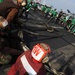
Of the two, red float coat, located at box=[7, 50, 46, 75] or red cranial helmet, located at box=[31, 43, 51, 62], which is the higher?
red cranial helmet, located at box=[31, 43, 51, 62]

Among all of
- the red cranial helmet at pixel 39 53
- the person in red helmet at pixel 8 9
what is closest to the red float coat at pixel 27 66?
the red cranial helmet at pixel 39 53

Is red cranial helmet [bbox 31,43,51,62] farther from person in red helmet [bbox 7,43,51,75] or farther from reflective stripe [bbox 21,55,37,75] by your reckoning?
reflective stripe [bbox 21,55,37,75]

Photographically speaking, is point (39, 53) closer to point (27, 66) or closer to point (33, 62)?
point (33, 62)

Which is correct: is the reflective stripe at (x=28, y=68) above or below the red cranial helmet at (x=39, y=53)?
below

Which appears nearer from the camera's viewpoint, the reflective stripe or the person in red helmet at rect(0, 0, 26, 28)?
the reflective stripe

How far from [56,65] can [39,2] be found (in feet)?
73.9

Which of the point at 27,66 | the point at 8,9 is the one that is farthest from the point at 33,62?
the point at 8,9

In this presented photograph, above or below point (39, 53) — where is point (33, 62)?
below

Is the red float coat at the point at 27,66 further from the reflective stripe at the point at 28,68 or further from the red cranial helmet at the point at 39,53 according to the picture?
the red cranial helmet at the point at 39,53

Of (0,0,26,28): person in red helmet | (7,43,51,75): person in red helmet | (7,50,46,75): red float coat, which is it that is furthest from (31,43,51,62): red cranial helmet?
(0,0,26,28): person in red helmet

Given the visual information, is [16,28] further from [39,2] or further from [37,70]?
[39,2]

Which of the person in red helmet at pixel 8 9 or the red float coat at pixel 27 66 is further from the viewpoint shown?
the person in red helmet at pixel 8 9

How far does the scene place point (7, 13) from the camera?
638cm

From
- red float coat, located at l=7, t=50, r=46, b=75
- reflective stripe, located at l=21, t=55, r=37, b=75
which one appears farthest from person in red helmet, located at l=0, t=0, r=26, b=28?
reflective stripe, located at l=21, t=55, r=37, b=75
